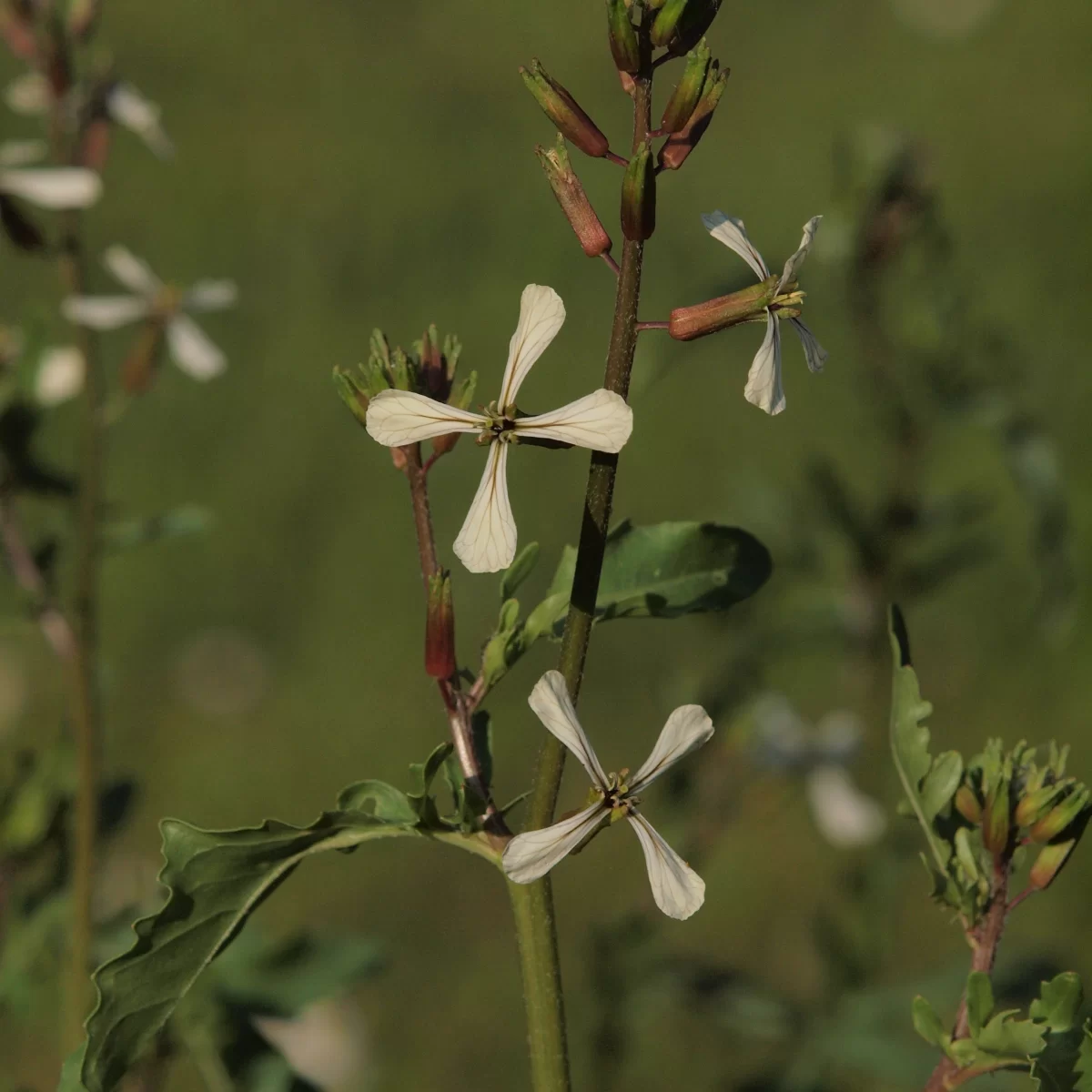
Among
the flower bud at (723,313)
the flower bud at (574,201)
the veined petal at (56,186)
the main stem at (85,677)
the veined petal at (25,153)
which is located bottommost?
the main stem at (85,677)

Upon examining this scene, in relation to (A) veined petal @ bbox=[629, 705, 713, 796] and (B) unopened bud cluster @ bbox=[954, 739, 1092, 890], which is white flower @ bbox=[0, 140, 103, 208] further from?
(B) unopened bud cluster @ bbox=[954, 739, 1092, 890]

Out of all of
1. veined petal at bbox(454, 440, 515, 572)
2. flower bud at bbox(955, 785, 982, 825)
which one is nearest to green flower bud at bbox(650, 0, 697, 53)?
veined petal at bbox(454, 440, 515, 572)

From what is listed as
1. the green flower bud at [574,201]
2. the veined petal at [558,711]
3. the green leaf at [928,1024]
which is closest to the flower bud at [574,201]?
the green flower bud at [574,201]

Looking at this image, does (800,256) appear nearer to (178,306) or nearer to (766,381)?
(766,381)

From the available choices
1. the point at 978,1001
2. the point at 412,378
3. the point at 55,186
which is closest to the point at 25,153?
the point at 55,186

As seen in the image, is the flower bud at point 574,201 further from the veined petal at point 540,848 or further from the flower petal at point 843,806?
the flower petal at point 843,806

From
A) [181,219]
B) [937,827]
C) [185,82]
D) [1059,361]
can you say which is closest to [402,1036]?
[937,827]
